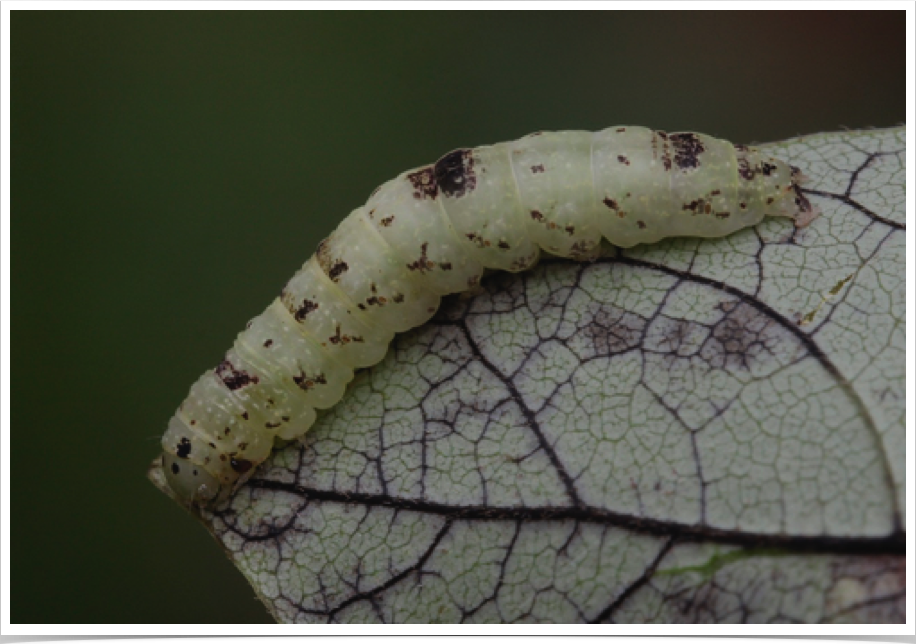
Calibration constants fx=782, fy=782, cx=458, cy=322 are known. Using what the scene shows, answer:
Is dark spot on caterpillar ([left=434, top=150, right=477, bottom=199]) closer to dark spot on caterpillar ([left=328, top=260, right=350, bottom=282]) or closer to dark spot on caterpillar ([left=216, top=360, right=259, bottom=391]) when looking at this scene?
dark spot on caterpillar ([left=328, top=260, right=350, bottom=282])

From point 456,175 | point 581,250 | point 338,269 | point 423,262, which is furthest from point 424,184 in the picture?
point 581,250

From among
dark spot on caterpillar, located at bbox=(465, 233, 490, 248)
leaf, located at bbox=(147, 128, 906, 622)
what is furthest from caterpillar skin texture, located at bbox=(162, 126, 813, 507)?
leaf, located at bbox=(147, 128, 906, 622)

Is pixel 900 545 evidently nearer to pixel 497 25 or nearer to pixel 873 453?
pixel 873 453

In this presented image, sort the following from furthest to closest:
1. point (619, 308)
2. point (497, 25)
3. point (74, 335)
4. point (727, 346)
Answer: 1. point (497, 25)
2. point (74, 335)
3. point (619, 308)
4. point (727, 346)

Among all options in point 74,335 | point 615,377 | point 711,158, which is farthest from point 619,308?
point 74,335

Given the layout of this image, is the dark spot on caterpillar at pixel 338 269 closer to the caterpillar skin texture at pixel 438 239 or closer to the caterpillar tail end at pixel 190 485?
the caterpillar skin texture at pixel 438 239

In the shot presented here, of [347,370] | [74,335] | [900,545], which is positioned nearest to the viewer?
[900,545]

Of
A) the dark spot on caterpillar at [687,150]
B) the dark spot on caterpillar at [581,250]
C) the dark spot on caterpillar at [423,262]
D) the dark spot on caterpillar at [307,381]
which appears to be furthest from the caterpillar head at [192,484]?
the dark spot on caterpillar at [687,150]
